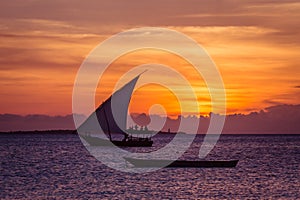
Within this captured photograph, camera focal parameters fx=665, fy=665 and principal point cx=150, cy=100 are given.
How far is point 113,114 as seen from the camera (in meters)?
93.1

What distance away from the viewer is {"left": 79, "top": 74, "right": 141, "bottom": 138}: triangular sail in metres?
91.6

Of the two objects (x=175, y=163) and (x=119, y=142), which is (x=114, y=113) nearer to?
(x=119, y=142)

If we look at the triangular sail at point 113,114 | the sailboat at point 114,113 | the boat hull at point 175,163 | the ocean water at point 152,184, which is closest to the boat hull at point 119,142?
the sailboat at point 114,113

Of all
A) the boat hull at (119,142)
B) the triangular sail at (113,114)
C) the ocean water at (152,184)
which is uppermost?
the triangular sail at (113,114)

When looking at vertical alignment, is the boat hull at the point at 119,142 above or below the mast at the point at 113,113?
below

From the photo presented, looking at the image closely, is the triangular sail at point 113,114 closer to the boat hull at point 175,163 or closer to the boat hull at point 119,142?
the boat hull at point 119,142

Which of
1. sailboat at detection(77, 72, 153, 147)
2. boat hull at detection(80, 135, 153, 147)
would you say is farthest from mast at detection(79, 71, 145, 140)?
boat hull at detection(80, 135, 153, 147)

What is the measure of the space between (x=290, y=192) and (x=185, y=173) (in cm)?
1841

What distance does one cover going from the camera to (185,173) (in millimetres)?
67812

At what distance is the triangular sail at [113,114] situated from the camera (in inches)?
3607

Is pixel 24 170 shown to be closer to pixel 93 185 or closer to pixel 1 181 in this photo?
pixel 1 181

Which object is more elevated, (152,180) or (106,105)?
(106,105)


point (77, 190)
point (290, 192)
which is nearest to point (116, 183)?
point (77, 190)

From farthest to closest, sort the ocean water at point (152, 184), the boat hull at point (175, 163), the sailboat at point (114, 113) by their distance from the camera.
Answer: the sailboat at point (114, 113), the boat hull at point (175, 163), the ocean water at point (152, 184)
